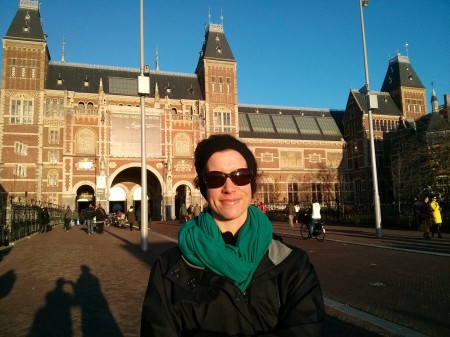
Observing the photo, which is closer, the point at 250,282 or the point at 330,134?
the point at 250,282

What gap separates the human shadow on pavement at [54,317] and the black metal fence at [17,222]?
855 cm

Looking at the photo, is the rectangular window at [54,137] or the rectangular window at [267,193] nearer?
the rectangular window at [54,137]

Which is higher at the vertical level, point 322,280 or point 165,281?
point 165,281

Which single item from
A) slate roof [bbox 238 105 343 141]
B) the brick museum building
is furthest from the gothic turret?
slate roof [bbox 238 105 343 141]

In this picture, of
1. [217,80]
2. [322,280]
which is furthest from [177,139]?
[322,280]

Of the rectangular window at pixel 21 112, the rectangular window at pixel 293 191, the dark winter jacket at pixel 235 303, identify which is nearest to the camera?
the dark winter jacket at pixel 235 303

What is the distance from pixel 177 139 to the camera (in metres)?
41.7

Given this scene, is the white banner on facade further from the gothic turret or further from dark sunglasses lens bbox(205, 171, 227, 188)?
dark sunglasses lens bbox(205, 171, 227, 188)

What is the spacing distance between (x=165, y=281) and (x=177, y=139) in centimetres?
4053

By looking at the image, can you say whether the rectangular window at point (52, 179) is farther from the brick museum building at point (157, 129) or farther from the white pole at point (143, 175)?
the white pole at point (143, 175)

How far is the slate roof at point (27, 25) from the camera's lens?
133ft

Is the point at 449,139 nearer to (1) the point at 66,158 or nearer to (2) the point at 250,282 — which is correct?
(2) the point at 250,282

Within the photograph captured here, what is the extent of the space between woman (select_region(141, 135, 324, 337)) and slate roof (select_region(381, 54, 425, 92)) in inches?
2290

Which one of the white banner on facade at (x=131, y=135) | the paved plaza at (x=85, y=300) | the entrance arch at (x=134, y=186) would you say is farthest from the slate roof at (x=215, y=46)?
the paved plaza at (x=85, y=300)
